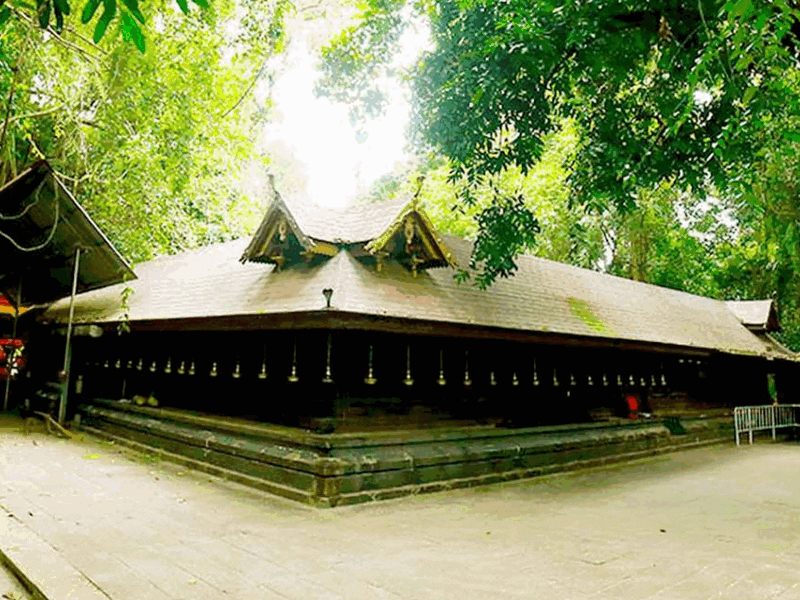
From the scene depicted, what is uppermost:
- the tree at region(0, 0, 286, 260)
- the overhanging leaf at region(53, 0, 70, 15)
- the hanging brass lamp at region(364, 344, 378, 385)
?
the tree at region(0, 0, 286, 260)

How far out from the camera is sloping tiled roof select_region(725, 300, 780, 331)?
67.1ft

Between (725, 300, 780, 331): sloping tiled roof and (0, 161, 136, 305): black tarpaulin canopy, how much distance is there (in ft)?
67.3

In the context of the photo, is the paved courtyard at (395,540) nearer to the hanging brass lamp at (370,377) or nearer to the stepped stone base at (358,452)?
the stepped stone base at (358,452)

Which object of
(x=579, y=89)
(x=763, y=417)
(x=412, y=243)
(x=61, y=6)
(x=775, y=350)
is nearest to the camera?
(x=61, y=6)

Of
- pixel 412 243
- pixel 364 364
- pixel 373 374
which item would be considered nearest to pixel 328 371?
pixel 364 364

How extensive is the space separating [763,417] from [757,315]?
5.21 metres

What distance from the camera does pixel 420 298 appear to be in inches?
342

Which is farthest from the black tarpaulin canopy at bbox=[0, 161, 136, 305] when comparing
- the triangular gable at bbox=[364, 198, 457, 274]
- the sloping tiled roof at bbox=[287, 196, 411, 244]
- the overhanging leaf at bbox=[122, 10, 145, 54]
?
the overhanging leaf at bbox=[122, 10, 145, 54]

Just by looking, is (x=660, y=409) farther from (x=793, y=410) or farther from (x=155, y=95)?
(x=155, y=95)

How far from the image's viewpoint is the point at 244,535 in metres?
5.74

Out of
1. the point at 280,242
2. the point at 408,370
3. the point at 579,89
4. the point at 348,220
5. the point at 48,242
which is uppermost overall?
the point at 579,89

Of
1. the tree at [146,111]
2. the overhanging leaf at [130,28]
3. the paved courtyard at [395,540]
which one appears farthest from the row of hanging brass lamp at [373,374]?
the overhanging leaf at [130,28]

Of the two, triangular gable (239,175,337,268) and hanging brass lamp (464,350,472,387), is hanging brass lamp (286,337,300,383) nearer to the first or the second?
triangular gable (239,175,337,268)

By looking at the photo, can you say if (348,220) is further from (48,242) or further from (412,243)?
(48,242)
